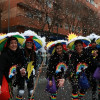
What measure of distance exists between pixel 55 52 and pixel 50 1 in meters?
13.7

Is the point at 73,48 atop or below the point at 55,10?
below

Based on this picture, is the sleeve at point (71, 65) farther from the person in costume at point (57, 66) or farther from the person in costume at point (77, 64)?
the person in costume at point (57, 66)

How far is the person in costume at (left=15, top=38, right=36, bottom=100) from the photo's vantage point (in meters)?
3.60

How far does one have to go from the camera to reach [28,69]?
12.1 ft

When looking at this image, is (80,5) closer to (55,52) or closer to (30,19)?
(30,19)

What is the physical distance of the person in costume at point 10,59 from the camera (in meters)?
2.95

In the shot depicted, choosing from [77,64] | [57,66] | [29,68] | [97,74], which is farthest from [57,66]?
[97,74]

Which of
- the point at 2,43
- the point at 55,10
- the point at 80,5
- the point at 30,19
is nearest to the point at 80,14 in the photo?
the point at 80,5

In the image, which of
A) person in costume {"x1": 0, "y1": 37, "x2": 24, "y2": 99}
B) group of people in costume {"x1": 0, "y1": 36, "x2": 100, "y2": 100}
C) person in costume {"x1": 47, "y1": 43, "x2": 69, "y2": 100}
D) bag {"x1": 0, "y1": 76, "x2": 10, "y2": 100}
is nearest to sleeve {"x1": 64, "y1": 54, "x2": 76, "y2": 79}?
group of people in costume {"x1": 0, "y1": 36, "x2": 100, "y2": 100}

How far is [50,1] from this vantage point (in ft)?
54.0

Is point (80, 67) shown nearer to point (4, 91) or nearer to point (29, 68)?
point (29, 68)

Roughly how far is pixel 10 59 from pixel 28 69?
2.44ft

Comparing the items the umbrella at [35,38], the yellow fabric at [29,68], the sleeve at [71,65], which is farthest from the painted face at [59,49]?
the yellow fabric at [29,68]

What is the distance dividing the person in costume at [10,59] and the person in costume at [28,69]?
30 centimetres
